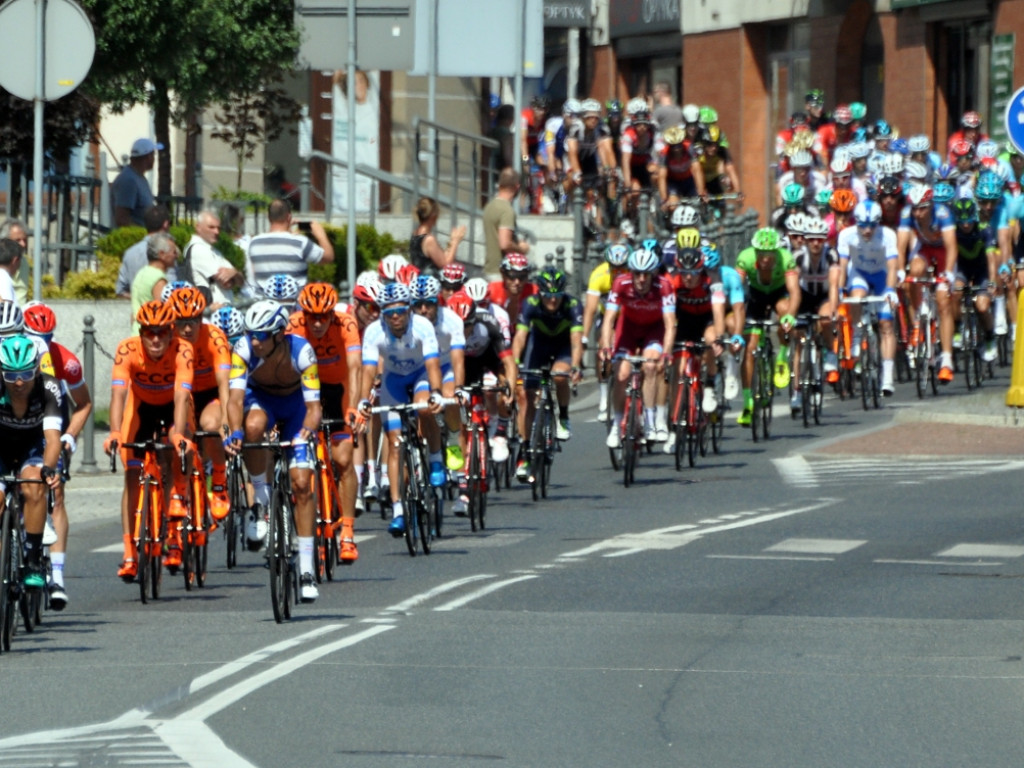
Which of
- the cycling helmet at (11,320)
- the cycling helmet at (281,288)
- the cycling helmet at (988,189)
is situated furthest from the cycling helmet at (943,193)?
the cycling helmet at (11,320)

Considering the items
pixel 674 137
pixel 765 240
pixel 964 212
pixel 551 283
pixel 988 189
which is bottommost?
pixel 551 283

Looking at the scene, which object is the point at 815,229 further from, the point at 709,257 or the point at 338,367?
the point at 338,367

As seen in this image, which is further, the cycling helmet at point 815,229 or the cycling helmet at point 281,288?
the cycling helmet at point 815,229

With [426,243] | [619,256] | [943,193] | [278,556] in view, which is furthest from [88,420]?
[943,193]

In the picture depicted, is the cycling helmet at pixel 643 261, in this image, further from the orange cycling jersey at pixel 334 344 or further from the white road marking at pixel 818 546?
the orange cycling jersey at pixel 334 344

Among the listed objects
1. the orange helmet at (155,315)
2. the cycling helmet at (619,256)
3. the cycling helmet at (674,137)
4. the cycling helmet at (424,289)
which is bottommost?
the orange helmet at (155,315)

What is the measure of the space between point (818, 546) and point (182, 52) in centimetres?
1324

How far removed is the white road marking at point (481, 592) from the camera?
13.4 m

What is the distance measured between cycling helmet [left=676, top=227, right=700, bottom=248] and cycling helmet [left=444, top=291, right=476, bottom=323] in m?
2.95

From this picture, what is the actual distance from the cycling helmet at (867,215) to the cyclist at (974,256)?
1.76 m

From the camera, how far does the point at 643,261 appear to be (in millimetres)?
20203

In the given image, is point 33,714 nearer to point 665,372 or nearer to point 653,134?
point 665,372

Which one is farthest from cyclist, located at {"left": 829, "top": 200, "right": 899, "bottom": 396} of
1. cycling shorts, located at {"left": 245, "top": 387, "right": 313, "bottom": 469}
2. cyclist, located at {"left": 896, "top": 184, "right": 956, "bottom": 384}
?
cycling shorts, located at {"left": 245, "top": 387, "right": 313, "bottom": 469}

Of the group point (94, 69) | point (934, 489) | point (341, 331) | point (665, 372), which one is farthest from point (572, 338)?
point (94, 69)
